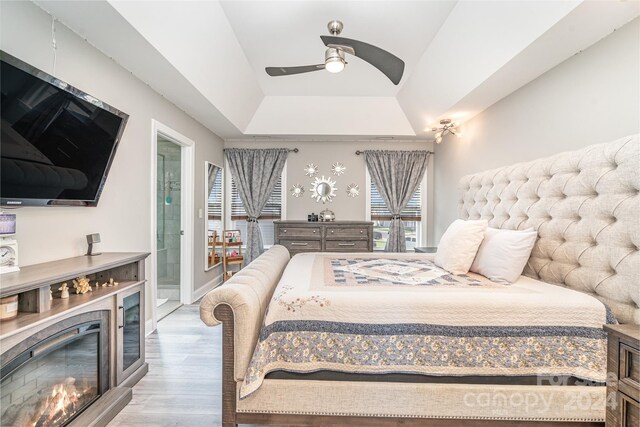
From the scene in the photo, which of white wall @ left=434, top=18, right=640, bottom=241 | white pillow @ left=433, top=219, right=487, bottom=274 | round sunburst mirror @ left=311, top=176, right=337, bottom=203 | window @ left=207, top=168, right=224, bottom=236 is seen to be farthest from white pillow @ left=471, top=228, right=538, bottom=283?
window @ left=207, top=168, right=224, bottom=236

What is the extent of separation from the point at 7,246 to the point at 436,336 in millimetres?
2198

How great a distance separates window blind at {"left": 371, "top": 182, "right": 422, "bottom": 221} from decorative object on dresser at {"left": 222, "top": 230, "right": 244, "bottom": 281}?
2325 millimetres

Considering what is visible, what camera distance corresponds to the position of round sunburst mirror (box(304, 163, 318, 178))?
204 inches

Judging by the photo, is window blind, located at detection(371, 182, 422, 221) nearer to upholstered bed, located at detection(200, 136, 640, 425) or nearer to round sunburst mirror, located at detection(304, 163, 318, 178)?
round sunburst mirror, located at detection(304, 163, 318, 178)

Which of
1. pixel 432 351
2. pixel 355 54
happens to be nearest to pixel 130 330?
pixel 432 351

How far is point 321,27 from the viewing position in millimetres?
2748

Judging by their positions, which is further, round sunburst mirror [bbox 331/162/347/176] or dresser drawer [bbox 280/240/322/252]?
round sunburst mirror [bbox 331/162/347/176]

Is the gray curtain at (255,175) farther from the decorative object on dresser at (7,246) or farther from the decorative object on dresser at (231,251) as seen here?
the decorative object on dresser at (7,246)

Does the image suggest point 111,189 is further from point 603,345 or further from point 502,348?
point 603,345

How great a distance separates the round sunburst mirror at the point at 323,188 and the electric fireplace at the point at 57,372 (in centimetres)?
370

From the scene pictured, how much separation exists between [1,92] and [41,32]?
68 centimetres

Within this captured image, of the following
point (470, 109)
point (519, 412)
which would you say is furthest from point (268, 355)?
point (470, 109)

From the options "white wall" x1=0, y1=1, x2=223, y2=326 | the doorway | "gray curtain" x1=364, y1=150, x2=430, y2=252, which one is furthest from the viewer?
"gray curtain" x1=364, y1=150, x2=430, y2=252

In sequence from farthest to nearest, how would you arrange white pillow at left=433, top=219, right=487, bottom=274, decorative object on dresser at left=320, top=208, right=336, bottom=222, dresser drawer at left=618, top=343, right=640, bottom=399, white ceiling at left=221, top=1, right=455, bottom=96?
decorative object on dresser at left=320, top=208, right=336, bottom=222
white ceiling at left=221, top=1, right=455, bottom=96
white pillow at left=433, top=219, right=487, bottom=274
dresser drawer at left=618, top=343, right=640, bottom=399
